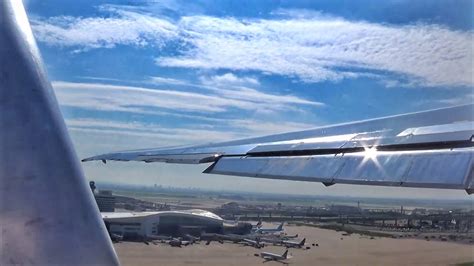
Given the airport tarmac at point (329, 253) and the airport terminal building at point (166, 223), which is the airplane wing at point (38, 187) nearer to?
the airport terminal building at point (166, 223)

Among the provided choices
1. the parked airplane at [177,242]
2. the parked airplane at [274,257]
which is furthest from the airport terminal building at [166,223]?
the parked airplane at [274,257]

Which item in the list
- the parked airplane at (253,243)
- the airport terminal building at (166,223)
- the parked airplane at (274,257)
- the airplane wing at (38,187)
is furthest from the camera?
the parked airplane at (253,243)

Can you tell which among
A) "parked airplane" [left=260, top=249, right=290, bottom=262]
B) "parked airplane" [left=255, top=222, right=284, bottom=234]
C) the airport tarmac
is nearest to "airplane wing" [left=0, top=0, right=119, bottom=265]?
the airport tarmac

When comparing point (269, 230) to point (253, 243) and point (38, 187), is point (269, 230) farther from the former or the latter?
point (38, 187)

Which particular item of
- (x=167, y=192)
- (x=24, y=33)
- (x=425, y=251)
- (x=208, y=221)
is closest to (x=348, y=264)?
(x=425, y=251)

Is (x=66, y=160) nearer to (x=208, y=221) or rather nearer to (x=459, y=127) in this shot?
(x=459, y=127)

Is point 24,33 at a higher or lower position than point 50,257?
higher
